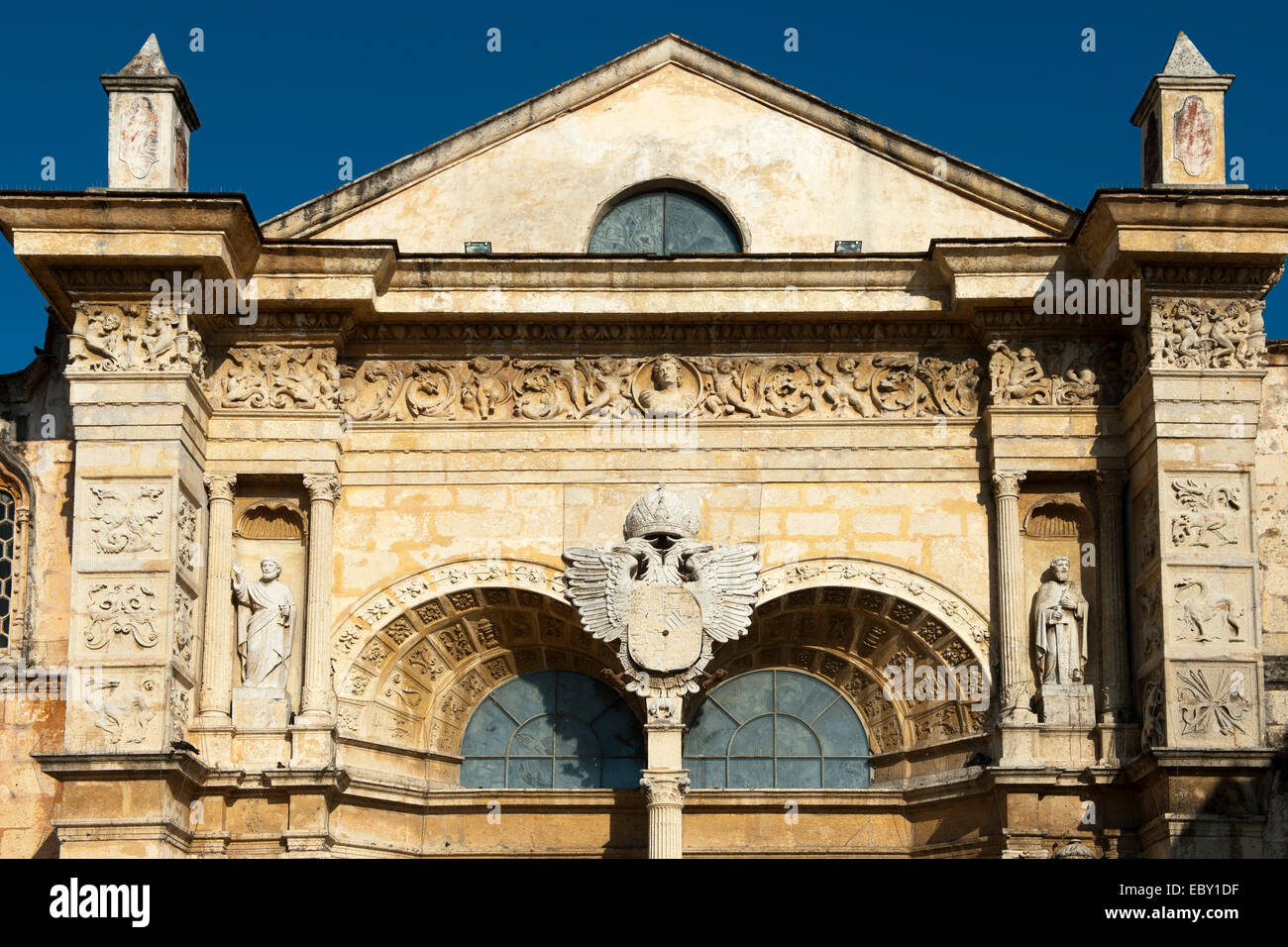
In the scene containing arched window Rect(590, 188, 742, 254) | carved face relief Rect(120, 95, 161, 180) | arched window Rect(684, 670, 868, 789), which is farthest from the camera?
arched window Rect(590, 188, 742, 254)

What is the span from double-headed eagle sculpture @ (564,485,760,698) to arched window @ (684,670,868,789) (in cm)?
122

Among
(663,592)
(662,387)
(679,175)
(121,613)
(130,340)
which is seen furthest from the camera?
(679,175)

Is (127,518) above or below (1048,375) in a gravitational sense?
below

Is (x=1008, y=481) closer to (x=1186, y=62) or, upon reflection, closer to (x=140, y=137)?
(x=1186, y=62)

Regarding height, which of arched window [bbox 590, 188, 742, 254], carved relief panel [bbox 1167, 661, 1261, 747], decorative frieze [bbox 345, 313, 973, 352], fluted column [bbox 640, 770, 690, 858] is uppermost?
arched window [bbox 590, 188, 742, 254]

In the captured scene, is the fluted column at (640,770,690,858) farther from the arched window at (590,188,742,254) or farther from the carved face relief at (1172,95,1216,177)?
the carved face relief at (1172,95,1216,177)

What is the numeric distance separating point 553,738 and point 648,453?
99.3 inches

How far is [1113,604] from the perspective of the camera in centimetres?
1855

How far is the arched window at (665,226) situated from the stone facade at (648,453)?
0.20 m

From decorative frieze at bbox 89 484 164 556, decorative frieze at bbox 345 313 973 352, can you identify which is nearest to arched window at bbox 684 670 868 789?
decorative frieze at bbox 345 313 973 352

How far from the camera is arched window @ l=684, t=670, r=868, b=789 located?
19.3 meters

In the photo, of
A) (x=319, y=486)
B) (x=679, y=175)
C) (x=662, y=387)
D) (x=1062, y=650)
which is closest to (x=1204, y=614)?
(x=1062, y=650)

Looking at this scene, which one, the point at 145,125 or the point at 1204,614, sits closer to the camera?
the point at 1204,614

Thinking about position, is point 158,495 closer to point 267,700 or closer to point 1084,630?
point 267,700
